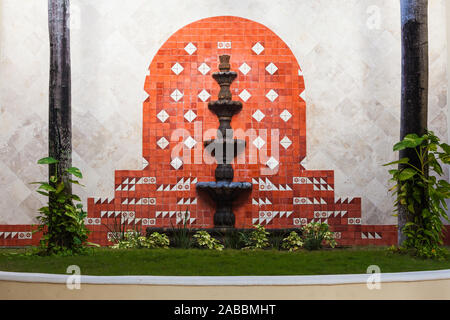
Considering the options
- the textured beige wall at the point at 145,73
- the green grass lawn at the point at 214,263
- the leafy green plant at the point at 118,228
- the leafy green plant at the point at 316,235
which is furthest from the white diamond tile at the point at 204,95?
the green grass lawn at the point at 214,263

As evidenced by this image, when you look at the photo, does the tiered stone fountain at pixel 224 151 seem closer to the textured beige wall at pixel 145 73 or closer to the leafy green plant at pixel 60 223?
the textured beige wall at pixel 145 73

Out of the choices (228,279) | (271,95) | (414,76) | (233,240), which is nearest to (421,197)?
(414,76)

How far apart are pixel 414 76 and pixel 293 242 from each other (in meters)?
2.33

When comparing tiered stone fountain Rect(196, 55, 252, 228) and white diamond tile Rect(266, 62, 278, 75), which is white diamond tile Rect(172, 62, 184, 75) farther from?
white diamond tile Rect(266, 62, 278, 75)

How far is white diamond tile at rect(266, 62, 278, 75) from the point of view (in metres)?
7.00

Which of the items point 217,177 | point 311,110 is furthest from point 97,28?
point 311,110

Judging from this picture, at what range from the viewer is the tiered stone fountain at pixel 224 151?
6559 millimetres

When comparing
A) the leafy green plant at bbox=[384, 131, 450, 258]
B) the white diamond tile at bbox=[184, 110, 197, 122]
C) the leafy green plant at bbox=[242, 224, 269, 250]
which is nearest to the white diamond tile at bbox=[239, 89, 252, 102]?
the white diamond tile at bbox=[184, 110, 197, 122]

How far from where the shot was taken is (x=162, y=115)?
6.97m

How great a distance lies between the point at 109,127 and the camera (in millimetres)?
6992

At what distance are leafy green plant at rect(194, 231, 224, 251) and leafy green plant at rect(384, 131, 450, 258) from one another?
2.13m
